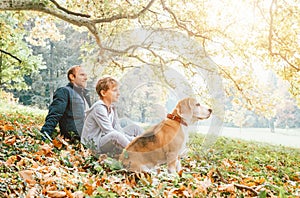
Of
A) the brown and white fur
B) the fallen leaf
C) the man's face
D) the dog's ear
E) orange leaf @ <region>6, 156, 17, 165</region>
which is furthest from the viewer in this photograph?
the fallen leaf

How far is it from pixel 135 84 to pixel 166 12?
374cm

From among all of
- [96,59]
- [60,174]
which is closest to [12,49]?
[96,59]

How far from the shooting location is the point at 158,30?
26.2 ft

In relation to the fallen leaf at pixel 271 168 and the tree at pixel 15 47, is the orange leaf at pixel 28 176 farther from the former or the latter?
the tree at pixel 15 47

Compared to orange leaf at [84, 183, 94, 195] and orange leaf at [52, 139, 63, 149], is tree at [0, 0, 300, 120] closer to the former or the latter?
orange leaf at [52, 139, 63, 149]

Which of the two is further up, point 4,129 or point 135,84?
point 135,84

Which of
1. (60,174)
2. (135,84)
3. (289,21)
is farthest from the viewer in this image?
(289,21)

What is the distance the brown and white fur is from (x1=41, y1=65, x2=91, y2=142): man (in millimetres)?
1532

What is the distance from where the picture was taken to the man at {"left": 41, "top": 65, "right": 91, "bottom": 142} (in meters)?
4.56

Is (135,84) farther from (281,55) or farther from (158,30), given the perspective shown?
(281,55)

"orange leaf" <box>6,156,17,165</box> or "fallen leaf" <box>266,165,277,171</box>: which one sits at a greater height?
"orange leaf" <box>6,156,17,165</box>

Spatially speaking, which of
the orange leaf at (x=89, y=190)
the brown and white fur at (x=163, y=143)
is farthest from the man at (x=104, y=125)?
the orange leaf at (x=89, y=190)

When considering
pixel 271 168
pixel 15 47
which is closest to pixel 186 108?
pixel 271 168

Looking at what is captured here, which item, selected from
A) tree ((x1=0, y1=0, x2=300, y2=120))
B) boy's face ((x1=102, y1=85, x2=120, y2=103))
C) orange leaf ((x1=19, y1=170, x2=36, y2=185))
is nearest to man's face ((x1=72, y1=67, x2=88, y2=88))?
boy's face ((x1=102, y1=85, x2=120, y2=103))
